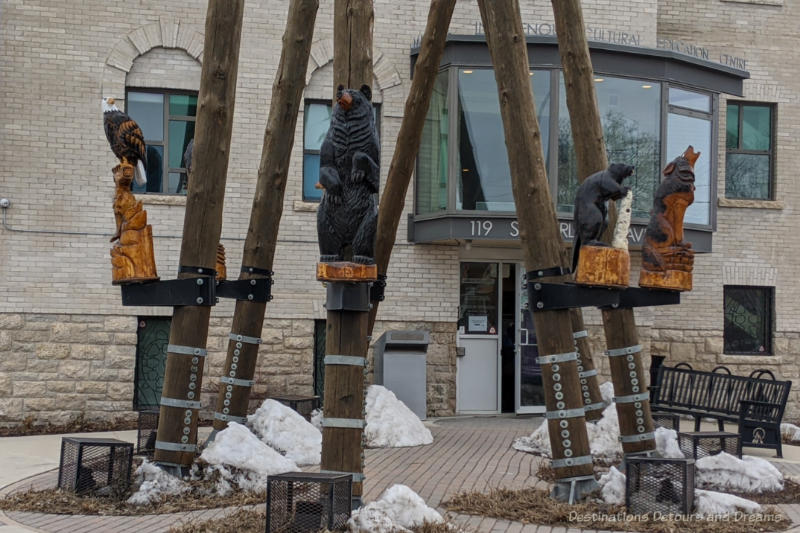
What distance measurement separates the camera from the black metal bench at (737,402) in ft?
39.5

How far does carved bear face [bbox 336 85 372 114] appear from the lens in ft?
22.5

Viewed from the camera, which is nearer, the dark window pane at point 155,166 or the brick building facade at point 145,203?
the brick building facade at point 145,203

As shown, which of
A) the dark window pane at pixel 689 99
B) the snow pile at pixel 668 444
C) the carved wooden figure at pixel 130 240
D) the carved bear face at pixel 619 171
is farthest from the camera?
the dark window pane at pixel 689 99

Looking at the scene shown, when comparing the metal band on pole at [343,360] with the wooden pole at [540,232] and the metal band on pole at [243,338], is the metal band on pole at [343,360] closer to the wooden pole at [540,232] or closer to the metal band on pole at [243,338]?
the wooden pole at [540,232]

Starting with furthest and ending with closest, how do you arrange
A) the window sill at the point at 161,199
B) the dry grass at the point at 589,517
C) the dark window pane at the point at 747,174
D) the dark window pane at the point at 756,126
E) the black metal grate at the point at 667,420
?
1. the dark window pane at the point at 756,126
2. the dark window pane at the point at 747,174
3. the window sill at the point at 161,199
4. the black metal grate at the point at 667,420
5. the dry grass at the point at 589,517

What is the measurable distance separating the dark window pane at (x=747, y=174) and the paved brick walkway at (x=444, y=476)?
6.32 m

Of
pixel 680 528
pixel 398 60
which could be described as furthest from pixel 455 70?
pixel 680 528

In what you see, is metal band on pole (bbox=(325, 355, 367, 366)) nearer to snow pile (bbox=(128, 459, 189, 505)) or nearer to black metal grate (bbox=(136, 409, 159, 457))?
snow pile (bbox=(128, 459, 189, 505))

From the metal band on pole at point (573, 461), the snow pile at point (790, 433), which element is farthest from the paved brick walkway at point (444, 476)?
the snow pile at point (790, 433)

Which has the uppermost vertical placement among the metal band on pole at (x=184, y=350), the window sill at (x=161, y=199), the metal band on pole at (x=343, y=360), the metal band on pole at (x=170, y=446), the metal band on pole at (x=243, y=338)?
the window sill at (x=161, y=199)

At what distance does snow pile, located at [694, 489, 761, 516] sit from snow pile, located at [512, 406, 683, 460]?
1.96 metres

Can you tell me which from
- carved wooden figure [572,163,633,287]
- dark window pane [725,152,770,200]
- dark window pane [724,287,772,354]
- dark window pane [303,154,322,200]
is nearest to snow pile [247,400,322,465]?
carved wooden figure [572,163,633,287]

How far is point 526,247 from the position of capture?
26.9 ft

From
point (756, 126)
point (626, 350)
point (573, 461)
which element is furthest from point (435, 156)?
point (573, 461)
